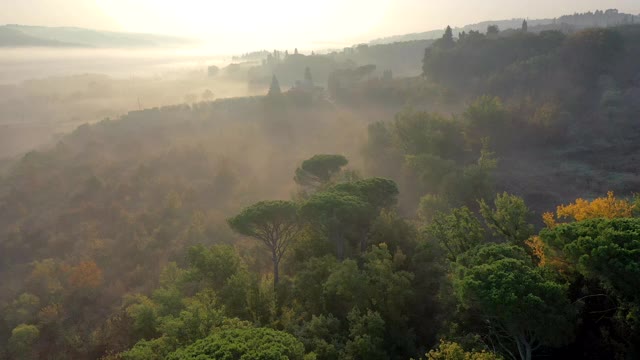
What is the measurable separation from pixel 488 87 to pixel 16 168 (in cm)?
11252

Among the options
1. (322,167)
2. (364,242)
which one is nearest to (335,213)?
(364,242)

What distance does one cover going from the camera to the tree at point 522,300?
803 inches

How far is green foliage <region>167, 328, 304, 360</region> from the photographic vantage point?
61.5ft

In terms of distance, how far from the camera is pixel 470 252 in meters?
27.5

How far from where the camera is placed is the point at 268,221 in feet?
124

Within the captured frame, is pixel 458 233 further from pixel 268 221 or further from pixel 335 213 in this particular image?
pixel 268 221

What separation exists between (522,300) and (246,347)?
1325 centimetres

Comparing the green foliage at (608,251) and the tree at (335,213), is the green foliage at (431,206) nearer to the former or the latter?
the tree at (335,213)

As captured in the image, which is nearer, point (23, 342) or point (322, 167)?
point (23, 342)

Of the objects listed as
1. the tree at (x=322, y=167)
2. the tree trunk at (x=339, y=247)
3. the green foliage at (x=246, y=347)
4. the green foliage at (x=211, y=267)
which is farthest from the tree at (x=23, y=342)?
the green foliage at (x=246, y=347)

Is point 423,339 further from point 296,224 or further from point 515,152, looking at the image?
point 515,152

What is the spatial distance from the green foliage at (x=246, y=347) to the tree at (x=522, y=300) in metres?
9.48

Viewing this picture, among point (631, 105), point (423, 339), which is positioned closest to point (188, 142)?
point (423, 339)

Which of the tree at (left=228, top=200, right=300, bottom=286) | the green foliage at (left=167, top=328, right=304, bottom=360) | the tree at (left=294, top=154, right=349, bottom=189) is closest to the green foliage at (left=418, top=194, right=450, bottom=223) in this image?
the tree at (left=294, top=154, right=349, bottom=189)
